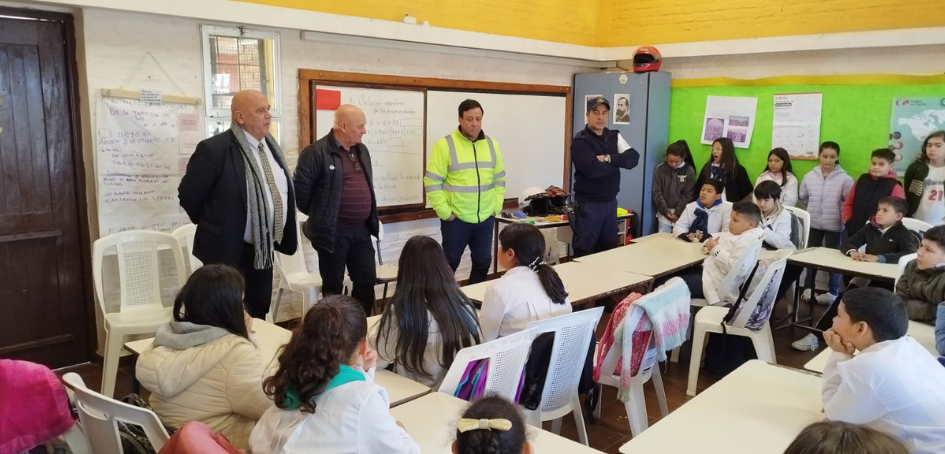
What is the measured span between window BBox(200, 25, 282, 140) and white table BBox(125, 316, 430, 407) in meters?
1.94

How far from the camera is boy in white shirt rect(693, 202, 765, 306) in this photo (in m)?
4.20

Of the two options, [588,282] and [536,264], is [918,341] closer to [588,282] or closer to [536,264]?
[588,282]

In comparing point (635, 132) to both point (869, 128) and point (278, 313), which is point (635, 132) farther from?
point (278, 313)

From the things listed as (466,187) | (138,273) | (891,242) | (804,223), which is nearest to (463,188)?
(466,187)

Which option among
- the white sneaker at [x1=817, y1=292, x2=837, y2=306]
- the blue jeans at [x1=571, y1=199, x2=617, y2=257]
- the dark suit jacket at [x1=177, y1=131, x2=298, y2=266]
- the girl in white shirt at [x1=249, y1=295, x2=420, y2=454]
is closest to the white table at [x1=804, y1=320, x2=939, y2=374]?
the girl in white shirt at [x1=249, y1=295, x2=420, y2=454]

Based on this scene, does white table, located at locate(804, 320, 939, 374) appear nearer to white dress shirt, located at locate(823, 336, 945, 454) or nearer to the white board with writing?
white dress shirt, located at locate(823, 336, 945, 454)

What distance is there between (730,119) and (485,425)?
5.72 meters

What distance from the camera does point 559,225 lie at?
5.75 meters

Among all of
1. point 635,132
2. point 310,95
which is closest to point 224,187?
point 310,95

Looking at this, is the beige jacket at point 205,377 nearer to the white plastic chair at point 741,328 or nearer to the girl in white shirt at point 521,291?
the girl in white shirt at point 521,291

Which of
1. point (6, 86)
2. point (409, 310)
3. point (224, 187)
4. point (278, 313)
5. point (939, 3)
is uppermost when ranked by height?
point (939, 3)

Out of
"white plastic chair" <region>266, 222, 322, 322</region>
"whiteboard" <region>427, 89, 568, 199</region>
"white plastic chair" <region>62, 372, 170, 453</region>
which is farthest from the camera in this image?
"whiteboard" <region>427, 89, 568, 199</region>

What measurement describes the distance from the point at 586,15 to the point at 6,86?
512 cm

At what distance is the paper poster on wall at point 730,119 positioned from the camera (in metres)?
6.41
